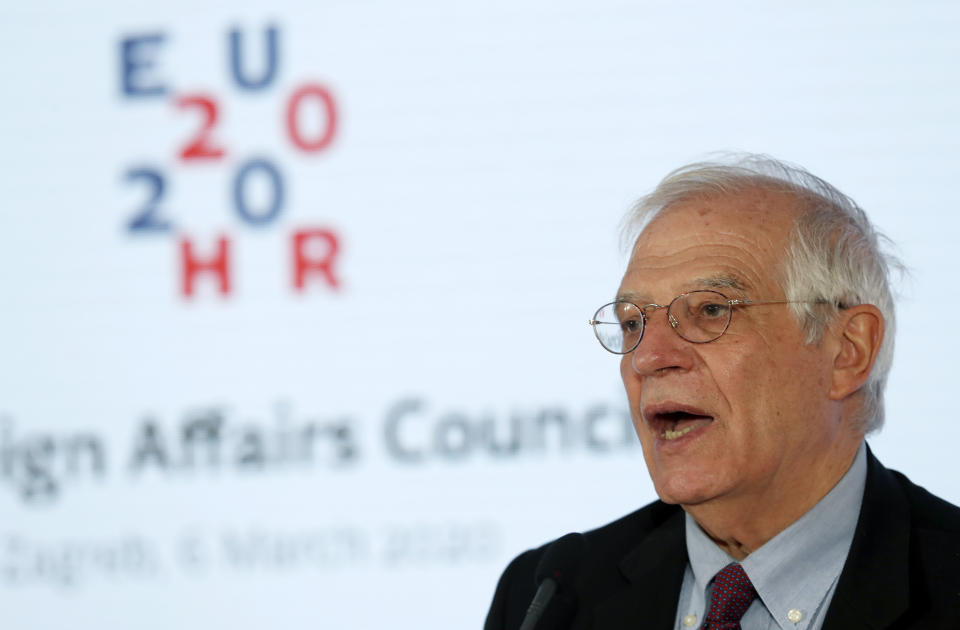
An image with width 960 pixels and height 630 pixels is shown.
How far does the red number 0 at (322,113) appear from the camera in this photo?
3578mm

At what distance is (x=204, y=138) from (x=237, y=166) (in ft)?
0.49

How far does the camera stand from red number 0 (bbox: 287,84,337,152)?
141 inches

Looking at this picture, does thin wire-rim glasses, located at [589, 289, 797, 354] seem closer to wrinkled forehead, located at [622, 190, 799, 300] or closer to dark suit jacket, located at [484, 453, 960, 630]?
wrinkled forehead, located at [622, 190, 799, 300]

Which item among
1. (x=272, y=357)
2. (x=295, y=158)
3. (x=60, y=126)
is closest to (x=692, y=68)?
(x=295, y=158)

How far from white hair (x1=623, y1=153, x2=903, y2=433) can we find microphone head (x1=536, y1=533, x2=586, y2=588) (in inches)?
21.3

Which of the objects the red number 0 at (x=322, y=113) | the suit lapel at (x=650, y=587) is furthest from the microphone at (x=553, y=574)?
the red number 0 at (x=322, y=113)

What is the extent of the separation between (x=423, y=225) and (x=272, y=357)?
0.63 meters

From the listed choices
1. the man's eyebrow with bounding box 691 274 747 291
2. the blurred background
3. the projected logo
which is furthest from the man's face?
the projected logo

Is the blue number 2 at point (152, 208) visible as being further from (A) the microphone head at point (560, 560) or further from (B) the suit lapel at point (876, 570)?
(B) the suit lapel at point (876, 570)

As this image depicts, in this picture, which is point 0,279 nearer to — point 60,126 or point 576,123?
point 60,126

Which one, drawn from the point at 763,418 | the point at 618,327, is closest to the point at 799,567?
the point at 763,418

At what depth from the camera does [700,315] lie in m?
1.94

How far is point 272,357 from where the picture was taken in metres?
3.48

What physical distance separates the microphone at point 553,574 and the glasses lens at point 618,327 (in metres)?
0.37
